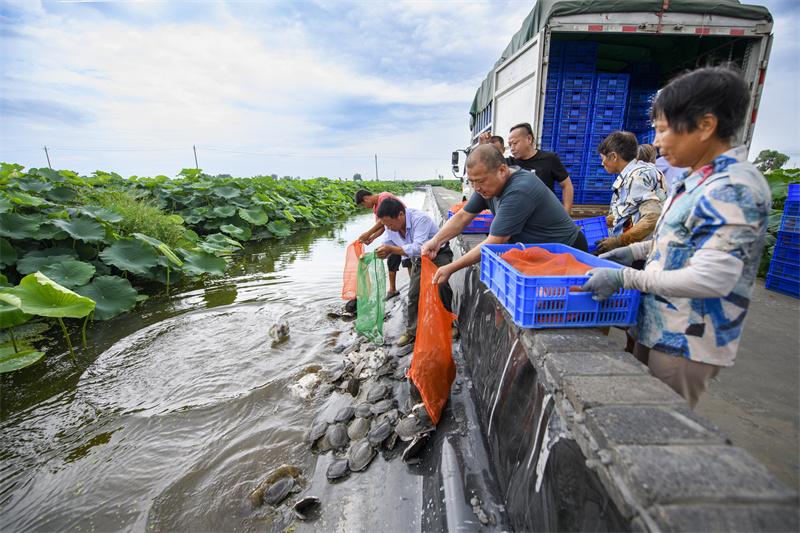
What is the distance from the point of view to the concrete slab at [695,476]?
83cm

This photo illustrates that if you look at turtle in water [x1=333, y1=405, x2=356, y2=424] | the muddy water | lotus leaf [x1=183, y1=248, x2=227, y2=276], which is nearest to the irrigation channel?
the muddy water

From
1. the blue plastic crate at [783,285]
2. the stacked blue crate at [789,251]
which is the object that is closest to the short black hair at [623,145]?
the stacked blue crate at [789,251]

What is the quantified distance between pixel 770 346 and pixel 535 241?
2181 mm

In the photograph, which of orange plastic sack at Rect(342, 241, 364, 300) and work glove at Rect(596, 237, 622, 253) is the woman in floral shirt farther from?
orange plastic sack at Rect(342, 241, 364, 300)

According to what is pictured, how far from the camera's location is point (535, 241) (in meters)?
2.55

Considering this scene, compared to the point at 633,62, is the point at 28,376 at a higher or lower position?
lower

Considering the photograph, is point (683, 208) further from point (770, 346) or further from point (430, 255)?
point (770, 346)

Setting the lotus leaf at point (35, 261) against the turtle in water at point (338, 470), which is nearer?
the turtle in water at point (338, 470)

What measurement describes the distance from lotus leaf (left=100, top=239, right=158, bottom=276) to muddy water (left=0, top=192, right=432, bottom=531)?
68cm

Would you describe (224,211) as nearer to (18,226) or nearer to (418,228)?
(18,226)

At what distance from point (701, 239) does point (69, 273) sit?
19.2 ft

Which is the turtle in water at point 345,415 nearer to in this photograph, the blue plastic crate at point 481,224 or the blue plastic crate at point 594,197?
the blue plastic crate at point 481,224

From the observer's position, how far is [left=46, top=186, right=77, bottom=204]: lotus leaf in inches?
245

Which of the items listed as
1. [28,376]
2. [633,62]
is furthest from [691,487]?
[633,62]
